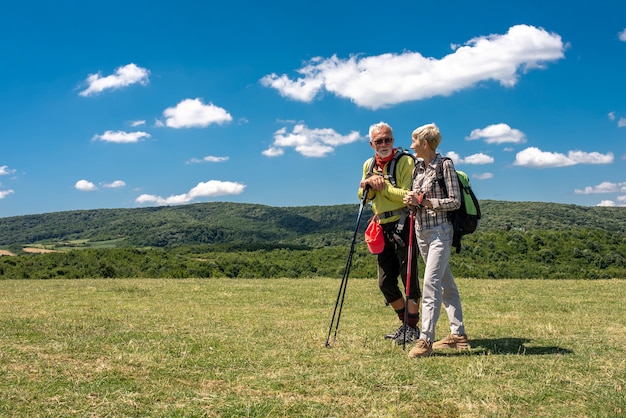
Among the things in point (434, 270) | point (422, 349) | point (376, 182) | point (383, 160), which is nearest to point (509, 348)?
point (422, 349)

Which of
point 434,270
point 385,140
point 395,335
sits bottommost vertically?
point 395,335

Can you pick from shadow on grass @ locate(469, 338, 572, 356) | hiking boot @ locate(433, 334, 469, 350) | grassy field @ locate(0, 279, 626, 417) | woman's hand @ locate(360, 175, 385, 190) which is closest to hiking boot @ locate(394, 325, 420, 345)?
grassy field @ locate(0, 279, 626, 417)

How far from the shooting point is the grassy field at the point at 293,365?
4.22m

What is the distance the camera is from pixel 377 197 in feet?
22.5

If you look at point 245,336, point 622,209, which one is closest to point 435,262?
point 245,336

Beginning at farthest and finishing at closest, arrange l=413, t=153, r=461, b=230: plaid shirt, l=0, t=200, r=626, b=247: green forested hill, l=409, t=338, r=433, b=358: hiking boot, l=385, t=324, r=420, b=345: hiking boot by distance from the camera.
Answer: l=0, t=200, r=626, b=247: green forested hill → l=385, t=324, r=420, b=345: hiking boot → l=413, t=153, r=461, b=230: plaid shirt → l=409, t=338, r=433, b=358: hiking boot

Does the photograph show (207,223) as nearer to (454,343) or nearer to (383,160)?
(383,160)

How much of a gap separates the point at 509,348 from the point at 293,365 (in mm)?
2872

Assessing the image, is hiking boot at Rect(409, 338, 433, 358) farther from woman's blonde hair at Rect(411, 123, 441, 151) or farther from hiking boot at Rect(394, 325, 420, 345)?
woman's blonde hair at Rect(411, 123, 441, 151)

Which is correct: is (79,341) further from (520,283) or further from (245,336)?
(520,283)

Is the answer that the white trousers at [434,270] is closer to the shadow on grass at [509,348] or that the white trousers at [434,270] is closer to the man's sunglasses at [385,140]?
the shadow on grass at [509,348]

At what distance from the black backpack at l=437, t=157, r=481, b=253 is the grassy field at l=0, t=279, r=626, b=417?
1.43 meters

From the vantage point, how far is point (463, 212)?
6.19m

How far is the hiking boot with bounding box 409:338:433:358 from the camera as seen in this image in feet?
19.3
